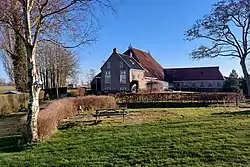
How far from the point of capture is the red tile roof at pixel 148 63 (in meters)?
54.6

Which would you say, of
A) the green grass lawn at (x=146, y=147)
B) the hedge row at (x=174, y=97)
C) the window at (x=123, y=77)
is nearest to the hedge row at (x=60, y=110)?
the green grass lawn at (x=146, y=147)

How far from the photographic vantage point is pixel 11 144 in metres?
10.8

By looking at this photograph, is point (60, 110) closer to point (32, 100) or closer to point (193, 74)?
point (32, 100)

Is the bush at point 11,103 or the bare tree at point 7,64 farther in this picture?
the bare tree at point 7,64

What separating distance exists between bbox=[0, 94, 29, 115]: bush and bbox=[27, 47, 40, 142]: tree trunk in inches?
617

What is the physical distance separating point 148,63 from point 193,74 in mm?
12229

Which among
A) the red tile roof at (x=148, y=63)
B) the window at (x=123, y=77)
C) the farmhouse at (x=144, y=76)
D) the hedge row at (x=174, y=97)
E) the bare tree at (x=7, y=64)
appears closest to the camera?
the hedge row at (x=174, y=97)

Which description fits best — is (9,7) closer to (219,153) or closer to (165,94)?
(219,153)

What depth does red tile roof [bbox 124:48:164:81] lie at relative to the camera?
54.6 m

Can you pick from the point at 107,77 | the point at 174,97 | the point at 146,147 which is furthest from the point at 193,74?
the point at 146,147

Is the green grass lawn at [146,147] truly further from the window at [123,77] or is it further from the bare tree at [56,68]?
the window at [123,77]

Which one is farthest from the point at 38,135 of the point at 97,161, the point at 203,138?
the point at 203,138

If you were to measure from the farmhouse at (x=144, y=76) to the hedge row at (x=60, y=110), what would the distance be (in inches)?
954

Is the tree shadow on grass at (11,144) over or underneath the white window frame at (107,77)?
underneath
